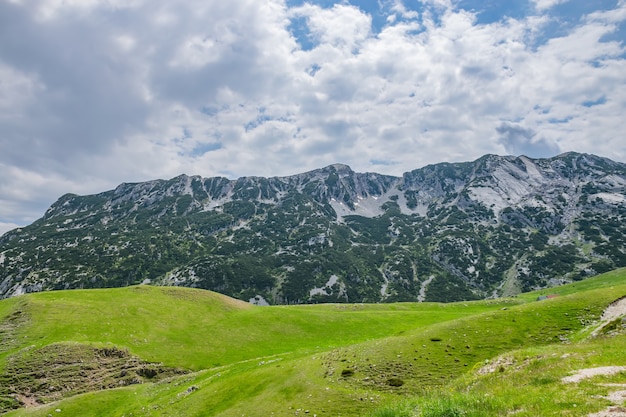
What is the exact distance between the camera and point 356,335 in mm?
70938

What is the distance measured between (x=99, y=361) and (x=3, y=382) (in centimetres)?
1148

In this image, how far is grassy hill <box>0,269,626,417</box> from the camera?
19.9 metres

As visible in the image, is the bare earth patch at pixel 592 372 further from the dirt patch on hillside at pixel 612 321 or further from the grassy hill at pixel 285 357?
the dirt patch on hillside at pixel 612 321

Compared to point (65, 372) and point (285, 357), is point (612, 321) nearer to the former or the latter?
point (285, 357)

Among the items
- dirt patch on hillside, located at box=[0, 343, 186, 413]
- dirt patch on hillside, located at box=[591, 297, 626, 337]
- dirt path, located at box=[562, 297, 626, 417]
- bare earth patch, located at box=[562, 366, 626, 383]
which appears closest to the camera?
dirt path, located at box=[562, 297, 626, 417]

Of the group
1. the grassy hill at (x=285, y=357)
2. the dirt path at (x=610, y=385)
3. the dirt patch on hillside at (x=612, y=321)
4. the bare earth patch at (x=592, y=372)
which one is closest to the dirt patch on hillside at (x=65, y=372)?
the grassy hill at (x=285, y=357)

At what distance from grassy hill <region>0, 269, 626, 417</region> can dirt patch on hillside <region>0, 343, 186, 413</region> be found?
177 mm

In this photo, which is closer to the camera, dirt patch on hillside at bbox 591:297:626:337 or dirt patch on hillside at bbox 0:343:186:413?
dirt patch on hillside at bbox 591:297:626:337

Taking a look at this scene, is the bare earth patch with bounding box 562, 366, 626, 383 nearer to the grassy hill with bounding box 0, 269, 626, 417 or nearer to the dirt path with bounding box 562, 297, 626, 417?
the dirt path with bounding box 562, 297, 626, 417

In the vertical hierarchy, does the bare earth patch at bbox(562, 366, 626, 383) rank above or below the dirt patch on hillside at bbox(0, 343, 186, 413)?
above

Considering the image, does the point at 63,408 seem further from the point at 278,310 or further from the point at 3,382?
the point at 278,310

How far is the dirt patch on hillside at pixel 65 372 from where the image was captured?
157ft

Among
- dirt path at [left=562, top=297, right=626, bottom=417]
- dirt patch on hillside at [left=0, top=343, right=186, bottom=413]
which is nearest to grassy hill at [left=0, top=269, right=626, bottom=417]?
dirt patch on hillside at [left=0, top=343, right=186, bottom=413]

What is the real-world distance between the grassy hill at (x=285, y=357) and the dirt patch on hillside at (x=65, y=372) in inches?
7.0
